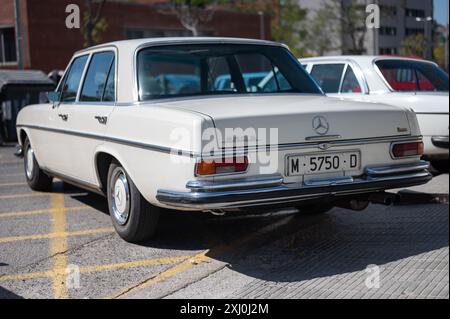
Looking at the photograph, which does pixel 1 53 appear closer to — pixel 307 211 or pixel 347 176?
pixel 307 211

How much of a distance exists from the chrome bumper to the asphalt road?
514mm

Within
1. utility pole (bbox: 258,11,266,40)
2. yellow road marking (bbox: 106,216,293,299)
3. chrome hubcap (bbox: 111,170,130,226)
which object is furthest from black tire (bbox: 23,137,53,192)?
utility pole (bbox: 258,11,266,40)

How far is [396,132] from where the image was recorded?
14.8 ft

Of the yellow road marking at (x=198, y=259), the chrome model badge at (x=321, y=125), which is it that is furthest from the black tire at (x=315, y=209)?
the chrome model badge at (x=321, y=125)

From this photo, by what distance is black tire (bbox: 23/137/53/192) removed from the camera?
708 centimetres

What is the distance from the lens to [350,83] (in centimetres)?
834

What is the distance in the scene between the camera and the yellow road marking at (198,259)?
3.97 m

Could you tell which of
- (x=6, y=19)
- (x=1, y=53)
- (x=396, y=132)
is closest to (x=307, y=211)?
(x=396, y=132)

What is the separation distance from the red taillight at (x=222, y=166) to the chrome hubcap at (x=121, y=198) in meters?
1.07

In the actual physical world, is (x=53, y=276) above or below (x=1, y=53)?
below

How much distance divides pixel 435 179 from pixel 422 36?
1.79m

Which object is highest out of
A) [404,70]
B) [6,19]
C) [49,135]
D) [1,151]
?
[6,19]

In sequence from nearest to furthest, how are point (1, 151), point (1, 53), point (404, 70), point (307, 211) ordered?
point (307, 211) → point (1, 53) → point (404, 70) → point (1, 151)

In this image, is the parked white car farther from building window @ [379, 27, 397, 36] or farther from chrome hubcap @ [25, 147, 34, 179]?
chrome hubcap @ [25, 147, 34, 179]
